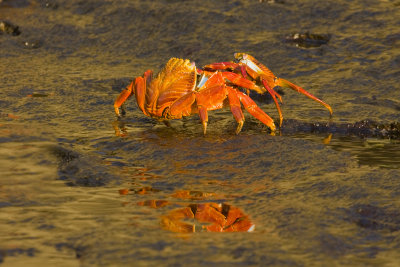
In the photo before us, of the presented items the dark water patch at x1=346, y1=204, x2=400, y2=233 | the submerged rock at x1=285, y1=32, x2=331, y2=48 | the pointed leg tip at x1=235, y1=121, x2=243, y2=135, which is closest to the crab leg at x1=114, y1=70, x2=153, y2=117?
the pointed leg tip at x1=235, y1=121, x2=243, y2=135

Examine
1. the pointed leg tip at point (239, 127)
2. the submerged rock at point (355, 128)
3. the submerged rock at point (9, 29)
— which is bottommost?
the submerged rock at point (355, 128)

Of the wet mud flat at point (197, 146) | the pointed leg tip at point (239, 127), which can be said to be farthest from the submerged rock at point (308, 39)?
the pointed leg tip at point (239, 127)

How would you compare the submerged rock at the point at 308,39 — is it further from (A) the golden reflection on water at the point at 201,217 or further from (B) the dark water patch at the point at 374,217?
(B) the dark water patch at the point at 374,217

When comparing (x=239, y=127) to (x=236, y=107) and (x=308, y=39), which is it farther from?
(x=308, y=39)

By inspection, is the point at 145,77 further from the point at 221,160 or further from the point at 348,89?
the point at 348,89

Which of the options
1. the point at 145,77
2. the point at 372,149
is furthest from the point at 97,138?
the point at 372,149

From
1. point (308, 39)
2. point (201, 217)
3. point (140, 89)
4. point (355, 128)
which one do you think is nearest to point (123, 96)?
point (140, 89)
